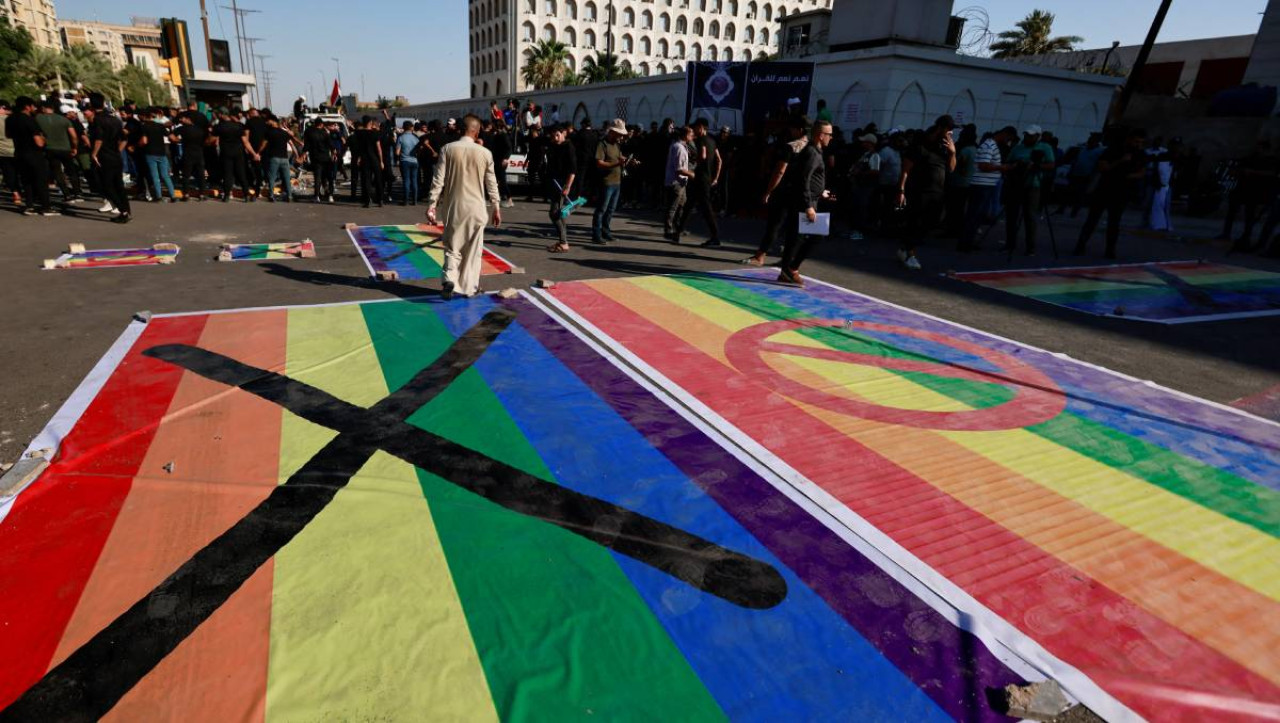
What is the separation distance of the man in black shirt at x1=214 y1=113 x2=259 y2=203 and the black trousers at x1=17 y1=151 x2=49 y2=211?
3280 millimetres

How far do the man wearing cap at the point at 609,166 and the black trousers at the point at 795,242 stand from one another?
3.22 metres

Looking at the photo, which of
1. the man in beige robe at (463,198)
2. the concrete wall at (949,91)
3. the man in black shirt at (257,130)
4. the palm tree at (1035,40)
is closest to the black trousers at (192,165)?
the man in black shirt at (257,130)

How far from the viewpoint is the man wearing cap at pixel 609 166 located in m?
10.1

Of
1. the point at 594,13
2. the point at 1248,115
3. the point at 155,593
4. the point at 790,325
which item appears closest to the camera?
the point at 155,593

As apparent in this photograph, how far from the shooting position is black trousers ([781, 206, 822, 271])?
826 cm

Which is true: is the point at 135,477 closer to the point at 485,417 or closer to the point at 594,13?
the point at 485,417

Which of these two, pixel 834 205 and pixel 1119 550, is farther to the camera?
pixel 834 205

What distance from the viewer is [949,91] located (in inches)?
800

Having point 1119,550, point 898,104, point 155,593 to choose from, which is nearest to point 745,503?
point 1119,550

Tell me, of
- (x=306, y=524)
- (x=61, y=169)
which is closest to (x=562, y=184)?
(x=306, y=524)

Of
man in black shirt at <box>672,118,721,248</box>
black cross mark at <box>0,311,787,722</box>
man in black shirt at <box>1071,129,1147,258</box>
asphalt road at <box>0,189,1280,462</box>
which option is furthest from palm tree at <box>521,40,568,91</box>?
black cross mark at <box>0,311,787,722</box>

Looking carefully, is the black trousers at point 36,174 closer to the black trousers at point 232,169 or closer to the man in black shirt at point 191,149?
the man in black shirt at point 191,149

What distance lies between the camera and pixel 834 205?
14969mm

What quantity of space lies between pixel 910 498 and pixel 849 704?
161 centimetres
